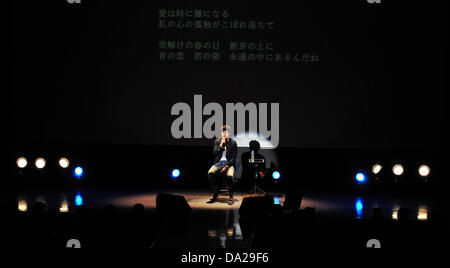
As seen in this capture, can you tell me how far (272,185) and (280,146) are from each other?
70 cm

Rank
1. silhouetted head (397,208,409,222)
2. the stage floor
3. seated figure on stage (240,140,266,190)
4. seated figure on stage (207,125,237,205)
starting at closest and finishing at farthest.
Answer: silhouetted head (397,208,409,222)
the stage floor
seated figure on stage (207,125,237,205)
seated figure on stage (240,140,266,190)

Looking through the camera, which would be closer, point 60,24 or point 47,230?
point 47,230

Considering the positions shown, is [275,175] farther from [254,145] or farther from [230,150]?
[230,150]

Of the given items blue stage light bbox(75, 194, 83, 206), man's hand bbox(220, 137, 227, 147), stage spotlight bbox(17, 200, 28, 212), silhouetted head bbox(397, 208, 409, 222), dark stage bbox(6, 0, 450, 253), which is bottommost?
blue stage light bbox(75, 194, 83, 206)

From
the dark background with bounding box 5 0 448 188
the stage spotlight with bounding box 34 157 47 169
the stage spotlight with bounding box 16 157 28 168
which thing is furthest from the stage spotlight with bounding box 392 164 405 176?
the stage spotlight with bounding box 16 157 28 168

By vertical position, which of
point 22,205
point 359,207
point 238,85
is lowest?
point 359,207

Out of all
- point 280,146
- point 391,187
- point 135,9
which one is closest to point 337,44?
point 280,146

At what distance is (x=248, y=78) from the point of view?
888cm

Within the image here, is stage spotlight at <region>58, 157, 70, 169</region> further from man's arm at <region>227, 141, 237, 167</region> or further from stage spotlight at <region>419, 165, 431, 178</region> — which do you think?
stage spotlight at <region>419, 165, 431, 178</region>

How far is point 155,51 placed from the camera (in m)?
8.88

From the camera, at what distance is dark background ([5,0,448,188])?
8773mm

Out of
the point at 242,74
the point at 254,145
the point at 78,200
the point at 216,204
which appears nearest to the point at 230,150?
the point at 216,204

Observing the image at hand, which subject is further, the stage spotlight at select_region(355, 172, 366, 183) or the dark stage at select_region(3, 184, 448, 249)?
the stage spotlight at select_region(355, 172, 366, 183)

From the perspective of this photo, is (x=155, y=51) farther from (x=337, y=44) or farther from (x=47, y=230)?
(x=47, y=230)
